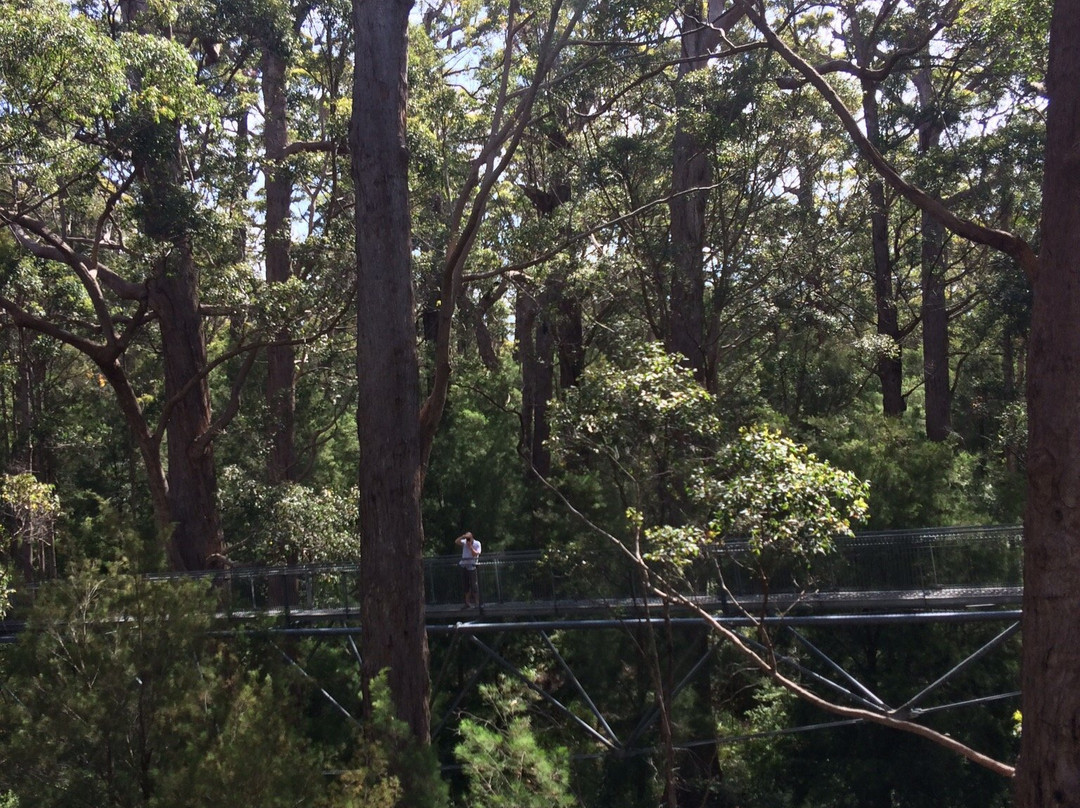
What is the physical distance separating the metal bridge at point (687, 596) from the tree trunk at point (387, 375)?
1574mm

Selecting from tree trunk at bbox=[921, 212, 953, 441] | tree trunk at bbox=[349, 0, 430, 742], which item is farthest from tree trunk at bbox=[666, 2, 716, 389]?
tree trunk at bbox=[349, 0, 430, 742]

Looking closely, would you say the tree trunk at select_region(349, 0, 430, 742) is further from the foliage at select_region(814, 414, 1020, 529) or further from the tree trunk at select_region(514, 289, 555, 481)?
the tree trunk at select_region(514, 289, 555, 481)

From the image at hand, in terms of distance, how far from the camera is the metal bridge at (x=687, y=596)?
10.5 m

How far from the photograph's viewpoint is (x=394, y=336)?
9.68 meters

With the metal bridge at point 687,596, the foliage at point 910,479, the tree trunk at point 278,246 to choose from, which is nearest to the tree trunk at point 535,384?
the tree trunk at point 278,246

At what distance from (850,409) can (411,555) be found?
1764 cm

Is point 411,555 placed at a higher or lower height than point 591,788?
higher

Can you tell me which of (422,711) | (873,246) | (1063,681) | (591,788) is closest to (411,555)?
(422,711)

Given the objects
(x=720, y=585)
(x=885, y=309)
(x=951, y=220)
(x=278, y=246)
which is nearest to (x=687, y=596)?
(x=720, y=585)

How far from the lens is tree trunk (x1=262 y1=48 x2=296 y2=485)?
18625mm

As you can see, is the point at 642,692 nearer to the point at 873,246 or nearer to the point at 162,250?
the point at 162,250

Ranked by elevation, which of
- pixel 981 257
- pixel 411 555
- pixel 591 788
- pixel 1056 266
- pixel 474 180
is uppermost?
pixel 981 257

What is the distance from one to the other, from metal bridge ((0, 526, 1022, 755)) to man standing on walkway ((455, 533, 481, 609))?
5.6 inches

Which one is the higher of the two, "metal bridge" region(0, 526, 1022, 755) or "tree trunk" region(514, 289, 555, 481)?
"tree trunk" region(514, 289, 555, 481)
